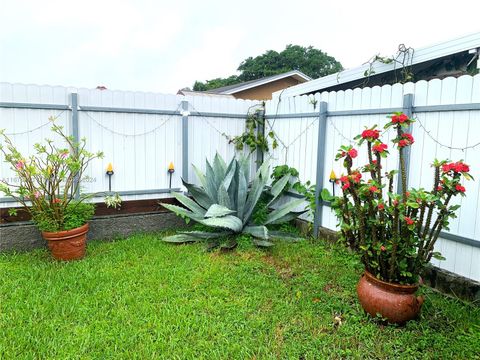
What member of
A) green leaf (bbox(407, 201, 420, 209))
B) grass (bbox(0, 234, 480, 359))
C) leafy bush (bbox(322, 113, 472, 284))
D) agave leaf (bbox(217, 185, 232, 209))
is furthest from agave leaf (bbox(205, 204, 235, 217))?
green leaf (bbox(407, 201, 420, 209))

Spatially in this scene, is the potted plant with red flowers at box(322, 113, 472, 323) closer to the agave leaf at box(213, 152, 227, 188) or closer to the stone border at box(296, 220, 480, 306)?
the stone border at box(296, 220, 480, 306)

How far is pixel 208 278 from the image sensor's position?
9.87 feet

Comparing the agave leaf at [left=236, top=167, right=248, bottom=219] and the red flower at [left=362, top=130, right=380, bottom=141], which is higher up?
the red flower at [left=362, top=130, right=380, bottom=141]

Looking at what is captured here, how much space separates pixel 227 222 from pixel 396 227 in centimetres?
191

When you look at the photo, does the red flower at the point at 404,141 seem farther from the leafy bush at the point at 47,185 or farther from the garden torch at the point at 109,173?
the garden torch at the point at 109,173

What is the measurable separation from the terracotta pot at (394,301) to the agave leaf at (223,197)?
2044 millimetres

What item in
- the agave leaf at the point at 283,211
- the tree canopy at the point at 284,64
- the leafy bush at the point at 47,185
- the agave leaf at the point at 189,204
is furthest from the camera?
the tree canopy at the point at 284,64

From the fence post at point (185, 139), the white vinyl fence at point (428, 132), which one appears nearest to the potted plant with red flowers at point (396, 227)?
the white vinyl fence at point (428, 132)

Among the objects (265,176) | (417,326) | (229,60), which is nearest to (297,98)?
(265,176)

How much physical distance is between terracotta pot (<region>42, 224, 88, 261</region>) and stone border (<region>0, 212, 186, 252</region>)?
0.53 meters

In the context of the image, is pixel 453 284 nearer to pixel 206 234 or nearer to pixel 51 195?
pixel 206 234

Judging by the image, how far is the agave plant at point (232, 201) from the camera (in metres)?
3.95

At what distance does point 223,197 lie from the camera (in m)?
3.96

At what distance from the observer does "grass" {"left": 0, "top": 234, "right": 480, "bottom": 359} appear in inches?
79.7
